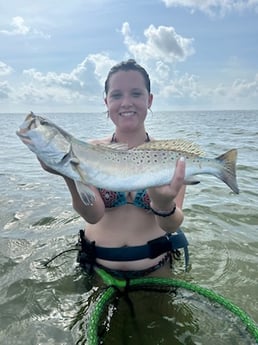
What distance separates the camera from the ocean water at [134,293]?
428cm

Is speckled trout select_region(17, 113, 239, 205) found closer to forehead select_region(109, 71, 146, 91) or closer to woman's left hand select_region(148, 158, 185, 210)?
woman's left hand select_region(148, 158, 185, 210)

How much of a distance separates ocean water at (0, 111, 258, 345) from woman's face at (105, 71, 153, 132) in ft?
3.29

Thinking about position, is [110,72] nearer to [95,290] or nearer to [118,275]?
[118,275]

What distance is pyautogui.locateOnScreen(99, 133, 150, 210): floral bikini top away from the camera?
4.48m

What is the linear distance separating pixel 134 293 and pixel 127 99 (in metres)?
2.41

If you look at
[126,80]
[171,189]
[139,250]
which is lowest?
[139,250]

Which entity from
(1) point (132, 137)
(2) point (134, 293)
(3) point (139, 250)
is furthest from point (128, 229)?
(1) point (132, 137)

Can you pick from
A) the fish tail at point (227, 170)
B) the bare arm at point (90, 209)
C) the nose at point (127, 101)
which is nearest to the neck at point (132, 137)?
the nose at point (127, 101)

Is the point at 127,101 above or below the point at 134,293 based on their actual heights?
above

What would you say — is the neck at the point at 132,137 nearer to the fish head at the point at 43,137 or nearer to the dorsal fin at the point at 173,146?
the dorsal fin at the point at 173,146

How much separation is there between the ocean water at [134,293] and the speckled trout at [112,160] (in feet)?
6.07

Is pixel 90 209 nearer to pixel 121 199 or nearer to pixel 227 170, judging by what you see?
pixel 121 199

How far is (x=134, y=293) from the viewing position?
469 centimetres

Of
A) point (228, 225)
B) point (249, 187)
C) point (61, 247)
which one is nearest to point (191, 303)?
point (61, 247)
